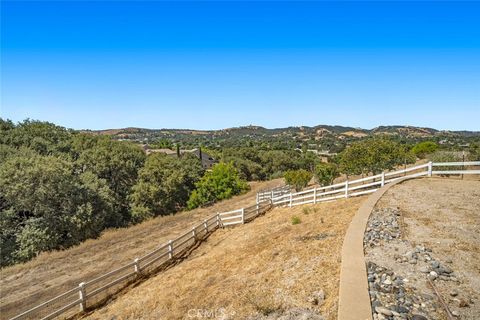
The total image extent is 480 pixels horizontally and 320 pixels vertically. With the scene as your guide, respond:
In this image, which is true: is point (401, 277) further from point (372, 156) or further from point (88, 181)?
point (372, 156)

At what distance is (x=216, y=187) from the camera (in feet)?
161

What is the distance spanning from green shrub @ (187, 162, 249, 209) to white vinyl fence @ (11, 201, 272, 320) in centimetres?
2562

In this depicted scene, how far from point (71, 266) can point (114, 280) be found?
16.4ft

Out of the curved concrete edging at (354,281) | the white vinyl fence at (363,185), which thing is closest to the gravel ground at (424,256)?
the curved concrete edging at (354,281)

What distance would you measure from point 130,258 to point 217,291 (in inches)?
430

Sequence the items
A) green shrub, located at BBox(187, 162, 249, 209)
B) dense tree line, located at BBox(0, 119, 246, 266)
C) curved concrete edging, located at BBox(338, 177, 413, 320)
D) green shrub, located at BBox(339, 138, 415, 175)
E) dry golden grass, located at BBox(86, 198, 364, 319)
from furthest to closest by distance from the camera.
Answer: green shrub, located at BBox(187, 162, 249, 209) < green shrub, located at BBox(339, 138, 415, 175) < dense tree line, located at BBox(0, 119, 246, 266) < dry golden grass, located at BBox(86, 198, 364, 319) < curved concrete edging, located at BBox(338, 177, 413, 320)

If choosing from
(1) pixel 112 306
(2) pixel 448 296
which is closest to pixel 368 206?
(2) pixel 448 296

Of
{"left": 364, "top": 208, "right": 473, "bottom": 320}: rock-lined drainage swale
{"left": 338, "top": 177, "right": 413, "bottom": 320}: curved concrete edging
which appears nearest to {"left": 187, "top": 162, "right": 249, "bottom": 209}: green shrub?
{"left": 338, "top": 177, "right": 413, "bottom": 320}: curved concrete edging

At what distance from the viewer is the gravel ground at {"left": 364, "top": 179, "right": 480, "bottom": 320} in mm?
5645

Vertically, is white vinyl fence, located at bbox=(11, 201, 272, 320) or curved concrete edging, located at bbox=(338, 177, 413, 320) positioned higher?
curved concrete edging, located at bbox=(338, 177, 413, 320)

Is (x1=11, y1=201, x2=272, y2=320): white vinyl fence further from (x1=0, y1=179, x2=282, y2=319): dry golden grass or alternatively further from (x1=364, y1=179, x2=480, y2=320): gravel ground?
(x1=364, y1=179, x2=480, y2=320): gravel ground

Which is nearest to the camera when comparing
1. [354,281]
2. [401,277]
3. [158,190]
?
[354,281]

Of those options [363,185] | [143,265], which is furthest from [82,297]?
[363,185]

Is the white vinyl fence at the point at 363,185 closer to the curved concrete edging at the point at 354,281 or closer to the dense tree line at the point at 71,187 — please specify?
the curved concrete edging at the point at 354,281
